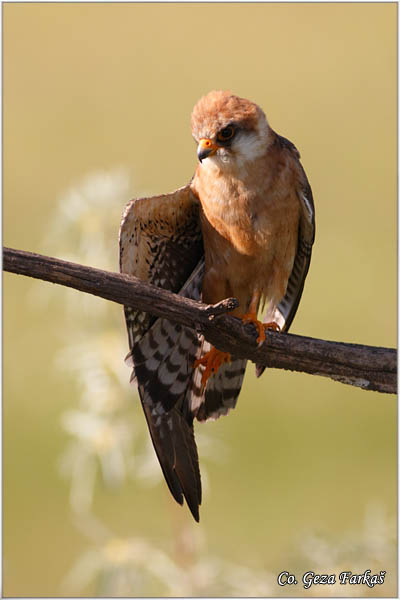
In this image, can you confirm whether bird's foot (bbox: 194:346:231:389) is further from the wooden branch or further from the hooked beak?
the hooked beak

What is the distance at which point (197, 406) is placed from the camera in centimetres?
471

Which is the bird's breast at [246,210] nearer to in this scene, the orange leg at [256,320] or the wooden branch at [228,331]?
the orange leg at [256,320]

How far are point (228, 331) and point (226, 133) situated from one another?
102 cm

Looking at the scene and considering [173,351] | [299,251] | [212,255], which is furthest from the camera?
[173,351]

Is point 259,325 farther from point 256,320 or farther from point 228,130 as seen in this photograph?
point 228,130

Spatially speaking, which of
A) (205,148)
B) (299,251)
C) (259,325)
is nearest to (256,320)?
(259,325)

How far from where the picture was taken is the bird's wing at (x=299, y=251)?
169 inches

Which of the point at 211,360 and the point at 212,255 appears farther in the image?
the point at 211,360

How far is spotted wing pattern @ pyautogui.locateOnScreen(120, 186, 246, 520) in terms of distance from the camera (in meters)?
4.37

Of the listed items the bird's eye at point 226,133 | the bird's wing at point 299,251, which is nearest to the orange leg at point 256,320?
the bird's wing at point 299,251

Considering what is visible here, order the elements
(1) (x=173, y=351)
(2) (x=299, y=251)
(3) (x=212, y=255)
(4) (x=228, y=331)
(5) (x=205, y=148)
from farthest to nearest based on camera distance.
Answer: (1) (x=173, y=351) < (2) (x=299, y=251) < (3) (x=212, y=255) < (5) (x=205, y=148) < (4) (x=228, y=331)

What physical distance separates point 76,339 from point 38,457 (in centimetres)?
488

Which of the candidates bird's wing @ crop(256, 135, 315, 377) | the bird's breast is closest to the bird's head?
the bird's breast

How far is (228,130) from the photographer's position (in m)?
4.02
